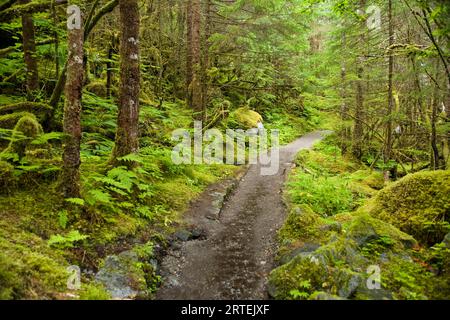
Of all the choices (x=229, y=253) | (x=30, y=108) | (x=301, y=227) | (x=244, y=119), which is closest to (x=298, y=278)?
(x=229, y=253)

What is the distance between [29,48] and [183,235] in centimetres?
644

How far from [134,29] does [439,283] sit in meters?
7.92

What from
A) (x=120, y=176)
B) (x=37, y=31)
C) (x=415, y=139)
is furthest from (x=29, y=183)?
(x=415, y=139)

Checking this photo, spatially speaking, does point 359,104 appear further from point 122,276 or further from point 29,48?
point 122,276

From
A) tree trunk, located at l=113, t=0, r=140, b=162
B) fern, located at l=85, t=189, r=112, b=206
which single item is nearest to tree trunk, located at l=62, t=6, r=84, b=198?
fern, located at l=85, t=189, r=112, b=206

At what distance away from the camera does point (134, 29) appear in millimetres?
7977

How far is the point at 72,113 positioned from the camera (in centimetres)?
638

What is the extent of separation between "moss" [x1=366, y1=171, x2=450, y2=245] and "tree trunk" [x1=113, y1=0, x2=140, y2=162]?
623 centimetres

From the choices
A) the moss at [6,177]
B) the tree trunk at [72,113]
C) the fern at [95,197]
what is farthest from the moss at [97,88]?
the fern at [95,197]

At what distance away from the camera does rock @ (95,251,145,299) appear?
17.1 feet

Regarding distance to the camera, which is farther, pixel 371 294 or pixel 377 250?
pixel 377 250

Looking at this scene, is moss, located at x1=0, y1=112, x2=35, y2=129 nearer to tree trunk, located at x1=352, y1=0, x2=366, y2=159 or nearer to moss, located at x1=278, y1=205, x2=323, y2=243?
moss, located at x1=278, y1=205, x2=323, y2=243

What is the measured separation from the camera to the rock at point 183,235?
769cm

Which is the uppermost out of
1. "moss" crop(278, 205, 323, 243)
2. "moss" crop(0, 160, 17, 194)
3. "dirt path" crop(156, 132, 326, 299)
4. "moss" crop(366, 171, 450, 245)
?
"moss" crop(0, 160, 17, 194)
